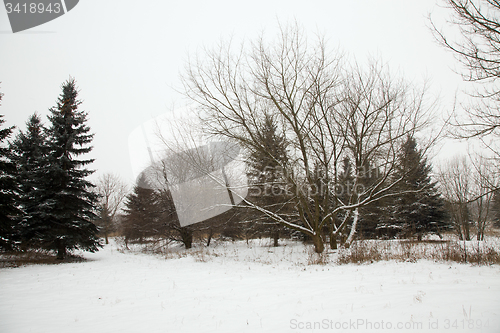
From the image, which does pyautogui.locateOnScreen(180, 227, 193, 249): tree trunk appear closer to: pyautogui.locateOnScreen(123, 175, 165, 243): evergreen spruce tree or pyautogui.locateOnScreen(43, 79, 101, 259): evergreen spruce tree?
pyautogui.locateOnScreen(123, 175, 165, 243): evergreen spruce tree

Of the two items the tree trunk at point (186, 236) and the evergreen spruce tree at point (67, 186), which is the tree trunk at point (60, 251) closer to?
the evergreen spruce tree at point (67, 186)

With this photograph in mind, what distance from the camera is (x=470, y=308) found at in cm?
327

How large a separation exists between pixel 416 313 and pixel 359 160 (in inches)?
318

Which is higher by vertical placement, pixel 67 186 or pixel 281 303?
pixel 67 186

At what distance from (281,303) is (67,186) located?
1472cm

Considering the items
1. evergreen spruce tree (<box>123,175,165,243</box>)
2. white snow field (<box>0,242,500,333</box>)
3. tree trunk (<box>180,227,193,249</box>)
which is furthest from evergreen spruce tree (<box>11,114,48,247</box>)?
tree trunk (<box>180,227,193,249</box>)

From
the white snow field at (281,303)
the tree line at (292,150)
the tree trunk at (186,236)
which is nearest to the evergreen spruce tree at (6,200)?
the tree line at (292,150)

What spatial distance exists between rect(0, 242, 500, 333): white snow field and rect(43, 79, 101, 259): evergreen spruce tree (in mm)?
7058

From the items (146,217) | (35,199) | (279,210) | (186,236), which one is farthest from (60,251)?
(279,210)

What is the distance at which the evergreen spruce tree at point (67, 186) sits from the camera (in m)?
13.0

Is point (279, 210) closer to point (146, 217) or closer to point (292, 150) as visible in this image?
point (292, 150)

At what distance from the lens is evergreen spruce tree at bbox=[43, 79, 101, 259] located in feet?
42.7

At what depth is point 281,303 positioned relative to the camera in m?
4.33

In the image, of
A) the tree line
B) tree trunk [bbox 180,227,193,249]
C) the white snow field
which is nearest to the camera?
the white snow field
